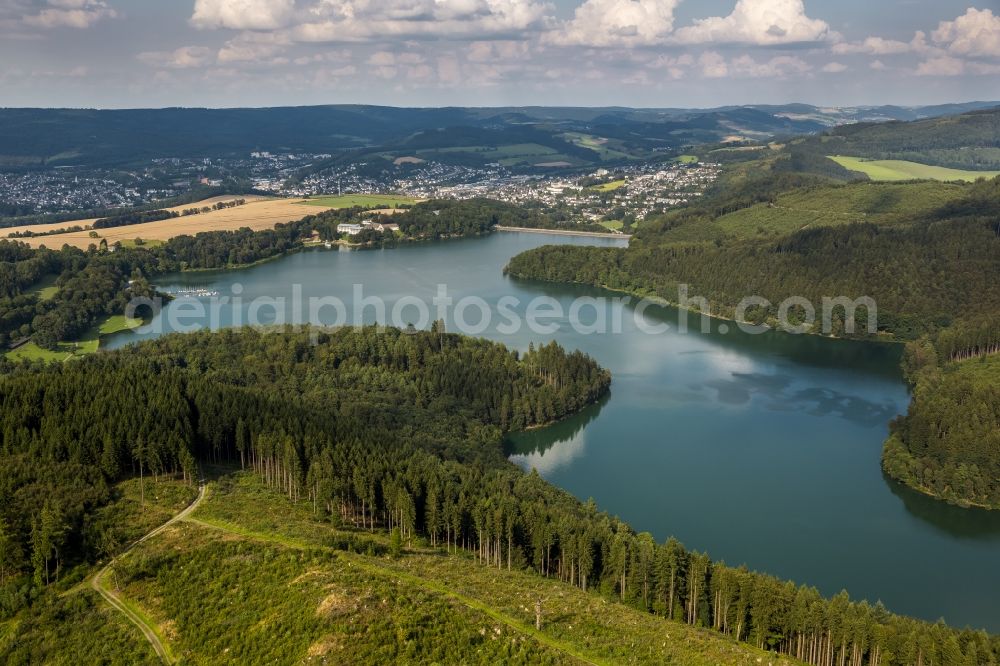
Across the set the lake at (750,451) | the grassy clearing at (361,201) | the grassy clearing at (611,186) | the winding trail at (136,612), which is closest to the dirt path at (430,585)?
the winding trail at (136,612)

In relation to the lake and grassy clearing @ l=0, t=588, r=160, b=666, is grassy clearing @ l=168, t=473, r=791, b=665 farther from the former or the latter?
the lake

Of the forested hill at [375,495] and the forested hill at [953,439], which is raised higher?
the forested hill at [375,495]

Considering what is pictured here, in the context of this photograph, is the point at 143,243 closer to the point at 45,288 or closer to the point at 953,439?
the point at 45,288

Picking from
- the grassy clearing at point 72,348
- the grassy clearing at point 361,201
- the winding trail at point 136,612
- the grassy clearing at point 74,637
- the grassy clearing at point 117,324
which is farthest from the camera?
the grassy clearing at point 361,201

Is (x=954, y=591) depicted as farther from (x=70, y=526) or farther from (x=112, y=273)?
(x=112, y=273)

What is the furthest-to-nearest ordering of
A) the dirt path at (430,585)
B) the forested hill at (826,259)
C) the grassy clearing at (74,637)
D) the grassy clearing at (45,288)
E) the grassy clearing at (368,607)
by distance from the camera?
the grassy clearing at (45,288)
the forested hill at (826,259)
the dirt path at (430,585)
the grassy clearing at (74,637)
the grassy clearing at (368,607)

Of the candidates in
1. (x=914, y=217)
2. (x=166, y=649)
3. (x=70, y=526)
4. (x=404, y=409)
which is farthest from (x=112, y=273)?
(x=914, y=217)

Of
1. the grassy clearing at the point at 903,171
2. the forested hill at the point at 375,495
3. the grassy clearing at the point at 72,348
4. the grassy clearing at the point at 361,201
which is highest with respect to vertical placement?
the grassy clearing at the point at 903,171

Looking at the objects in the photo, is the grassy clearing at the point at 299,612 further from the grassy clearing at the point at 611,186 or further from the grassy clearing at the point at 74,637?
the grassy clearing at the point at 611,186
